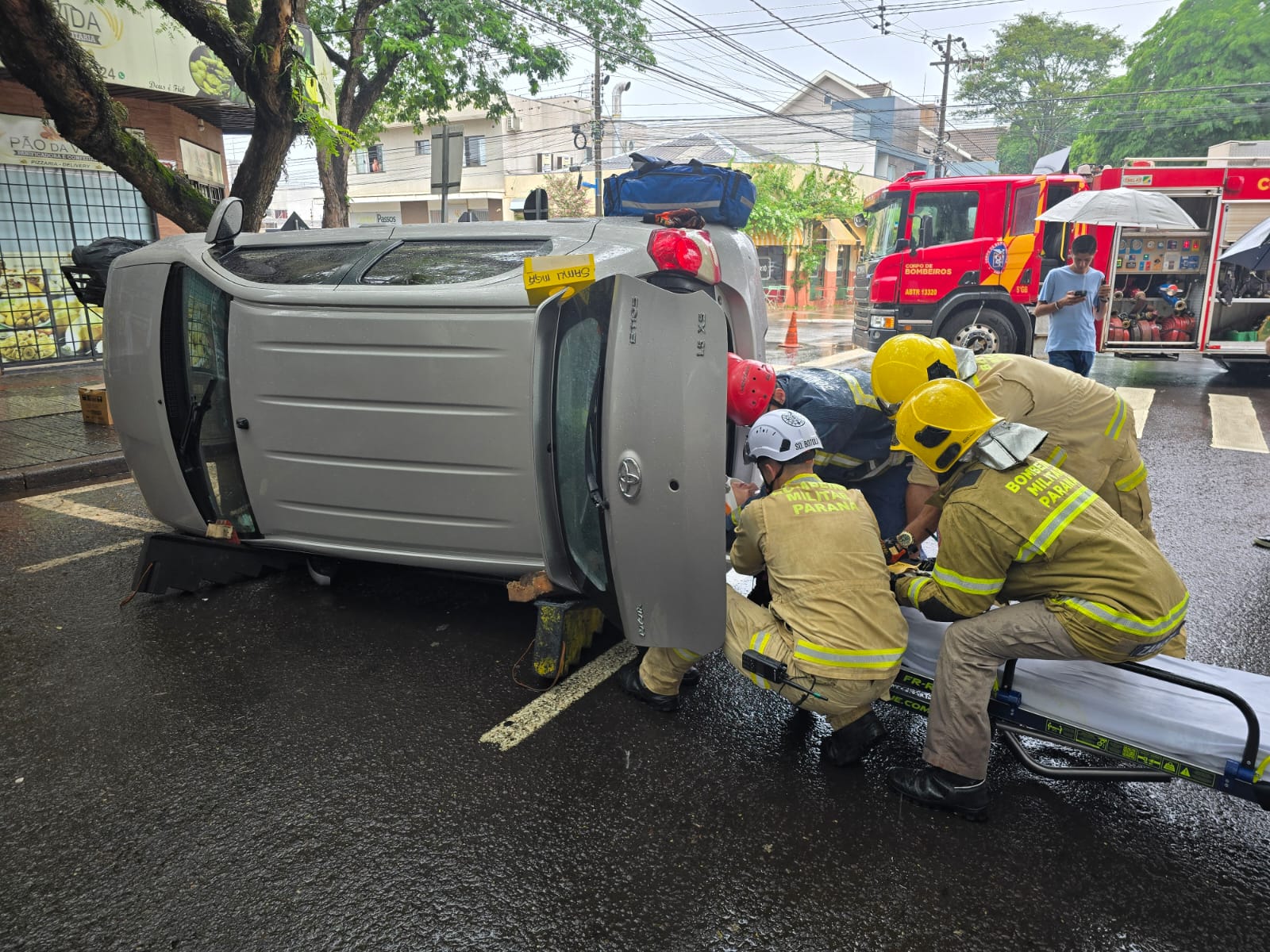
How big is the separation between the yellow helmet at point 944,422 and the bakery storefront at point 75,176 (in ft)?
40.4

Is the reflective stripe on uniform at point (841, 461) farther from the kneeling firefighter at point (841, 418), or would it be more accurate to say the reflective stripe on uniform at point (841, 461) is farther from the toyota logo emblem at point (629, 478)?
the toyota logo emblem at point (629, 478)

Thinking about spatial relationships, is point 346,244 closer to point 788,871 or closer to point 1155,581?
point 788,871

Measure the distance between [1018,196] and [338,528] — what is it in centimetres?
1055

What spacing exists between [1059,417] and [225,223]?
4.01 meters

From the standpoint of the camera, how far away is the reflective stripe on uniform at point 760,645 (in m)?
2.88

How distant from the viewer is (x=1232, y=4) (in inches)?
1216

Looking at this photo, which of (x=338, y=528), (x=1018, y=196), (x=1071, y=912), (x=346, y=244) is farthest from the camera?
(x=1018, y=196)

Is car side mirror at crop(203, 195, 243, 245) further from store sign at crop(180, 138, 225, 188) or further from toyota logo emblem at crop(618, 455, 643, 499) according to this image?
store sign at crop(180, 138, 225, 188)

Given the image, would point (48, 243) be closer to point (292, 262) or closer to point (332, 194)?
point (332, 194)

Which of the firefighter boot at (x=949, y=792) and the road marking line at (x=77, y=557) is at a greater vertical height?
the firefighter boot at (x=949, y=792)

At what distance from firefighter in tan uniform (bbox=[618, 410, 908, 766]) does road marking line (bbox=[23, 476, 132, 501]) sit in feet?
18.8

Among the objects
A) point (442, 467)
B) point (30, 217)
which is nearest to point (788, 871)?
point (442, 467)

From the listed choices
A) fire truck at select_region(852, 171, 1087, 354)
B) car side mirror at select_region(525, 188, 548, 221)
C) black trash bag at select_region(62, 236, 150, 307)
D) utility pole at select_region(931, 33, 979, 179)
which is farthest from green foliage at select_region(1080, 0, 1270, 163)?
black trash bag at select_region(62, 236, 150, 307)

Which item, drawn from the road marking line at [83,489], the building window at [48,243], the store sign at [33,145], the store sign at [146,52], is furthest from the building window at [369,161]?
the road marking line at [83,489]
